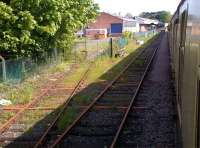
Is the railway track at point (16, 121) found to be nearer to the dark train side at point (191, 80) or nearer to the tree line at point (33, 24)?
the tree line at point (33, 24)

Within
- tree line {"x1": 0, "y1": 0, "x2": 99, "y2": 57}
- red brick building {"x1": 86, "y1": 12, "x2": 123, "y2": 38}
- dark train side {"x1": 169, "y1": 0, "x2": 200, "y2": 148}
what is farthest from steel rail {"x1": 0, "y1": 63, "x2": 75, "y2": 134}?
red brick building {"x1": 86, "y1": 12, "x2": 123, "y2": 38}

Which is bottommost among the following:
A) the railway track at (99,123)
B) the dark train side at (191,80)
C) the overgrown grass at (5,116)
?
the overgrown grass at (5,116)

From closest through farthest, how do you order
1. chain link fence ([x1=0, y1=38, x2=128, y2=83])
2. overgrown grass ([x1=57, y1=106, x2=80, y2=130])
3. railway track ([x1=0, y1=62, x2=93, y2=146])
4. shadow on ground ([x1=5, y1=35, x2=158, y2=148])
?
1. shadow on ground ([x1=5, y1=35, x2=158, y2=148])
2. railway track ([x1=0, y1=62, x2=93, y2=146])
3. overgrown grass ([x1=57, y1=106, x2=80, y2=130])
4. chain link fence ([x1=0, y1=38, x2=128, y2=83])

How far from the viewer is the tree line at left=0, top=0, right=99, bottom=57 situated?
18.6 meters

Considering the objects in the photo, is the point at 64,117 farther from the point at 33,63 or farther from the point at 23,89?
the point at 33,63

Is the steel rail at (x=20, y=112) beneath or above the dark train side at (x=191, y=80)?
beneath

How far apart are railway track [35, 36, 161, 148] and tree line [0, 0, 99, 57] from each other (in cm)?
446

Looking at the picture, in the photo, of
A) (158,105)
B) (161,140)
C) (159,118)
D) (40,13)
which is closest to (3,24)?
(40,13)

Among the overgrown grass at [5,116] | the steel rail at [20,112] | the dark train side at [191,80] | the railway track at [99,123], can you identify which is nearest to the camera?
the dark train side at [191,80]

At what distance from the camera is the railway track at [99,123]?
9727mm

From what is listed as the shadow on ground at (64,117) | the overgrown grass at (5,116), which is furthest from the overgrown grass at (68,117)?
the overgrown grass at (5,116)

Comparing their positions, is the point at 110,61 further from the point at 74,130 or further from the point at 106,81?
the point at 74,130

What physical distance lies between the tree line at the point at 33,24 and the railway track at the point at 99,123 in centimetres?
446

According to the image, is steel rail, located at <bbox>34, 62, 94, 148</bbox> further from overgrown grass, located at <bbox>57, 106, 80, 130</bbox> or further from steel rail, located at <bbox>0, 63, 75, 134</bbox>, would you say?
steel rail, located at <bbox>0, 63, 75, 134</bbox>
